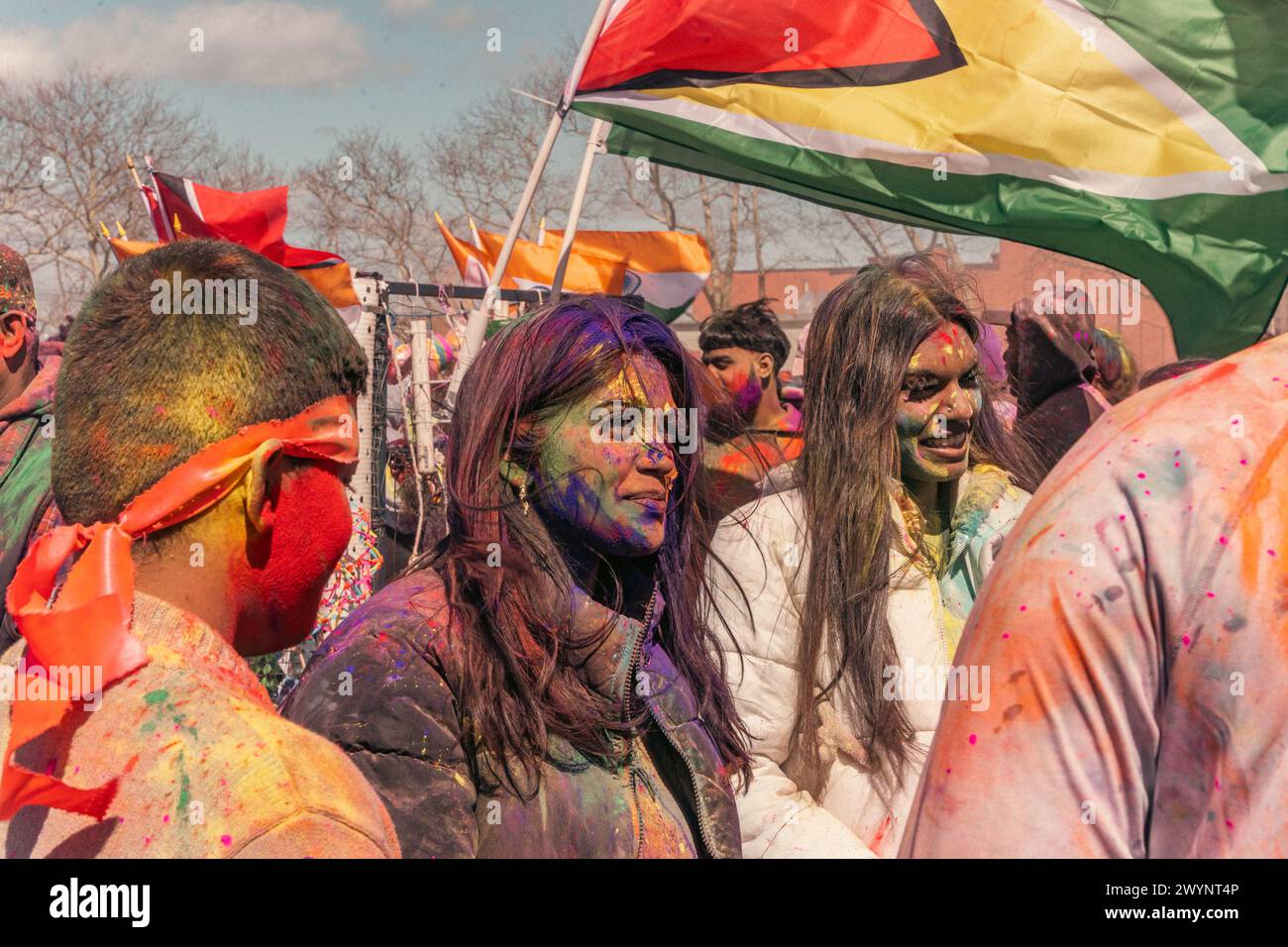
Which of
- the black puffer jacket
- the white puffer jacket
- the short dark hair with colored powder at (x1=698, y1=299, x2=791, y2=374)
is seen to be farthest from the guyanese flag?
the black puffer jacket

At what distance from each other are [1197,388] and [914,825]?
48 cm

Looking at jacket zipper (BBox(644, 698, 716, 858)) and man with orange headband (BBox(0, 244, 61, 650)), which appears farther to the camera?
man with orange headband (BBox(0, 244, 61, 650))

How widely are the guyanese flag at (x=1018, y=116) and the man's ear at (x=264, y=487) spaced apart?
11.8 feet

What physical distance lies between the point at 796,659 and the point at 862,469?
1.81 ft

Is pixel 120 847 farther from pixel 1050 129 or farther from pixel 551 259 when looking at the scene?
pixel 551 259

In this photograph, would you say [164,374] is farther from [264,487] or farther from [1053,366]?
[1053,366]

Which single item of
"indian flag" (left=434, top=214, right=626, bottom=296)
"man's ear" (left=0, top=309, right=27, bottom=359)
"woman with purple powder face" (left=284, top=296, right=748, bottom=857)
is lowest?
"woman with purple powder face" (left=284, top=296, right=748, bottom=857)

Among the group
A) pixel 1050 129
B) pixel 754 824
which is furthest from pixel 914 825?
pixel 1050 129

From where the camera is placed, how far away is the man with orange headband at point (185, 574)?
1.27 metres

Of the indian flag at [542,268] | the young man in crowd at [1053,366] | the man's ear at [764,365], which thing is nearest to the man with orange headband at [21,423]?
the young man in crowd at [1053,366]

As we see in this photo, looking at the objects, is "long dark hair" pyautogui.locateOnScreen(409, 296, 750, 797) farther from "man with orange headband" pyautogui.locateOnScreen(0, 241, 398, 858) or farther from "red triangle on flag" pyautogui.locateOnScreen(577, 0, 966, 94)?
"red triangle on flag" pyautogui.locateOnScreen(577, 0, 966, 94)

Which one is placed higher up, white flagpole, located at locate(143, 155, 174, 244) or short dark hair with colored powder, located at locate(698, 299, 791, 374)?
white flagpole, located at locate(143, 155, 174, 244)

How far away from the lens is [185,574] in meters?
1.50

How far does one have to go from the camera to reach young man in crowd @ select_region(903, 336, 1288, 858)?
103cm
